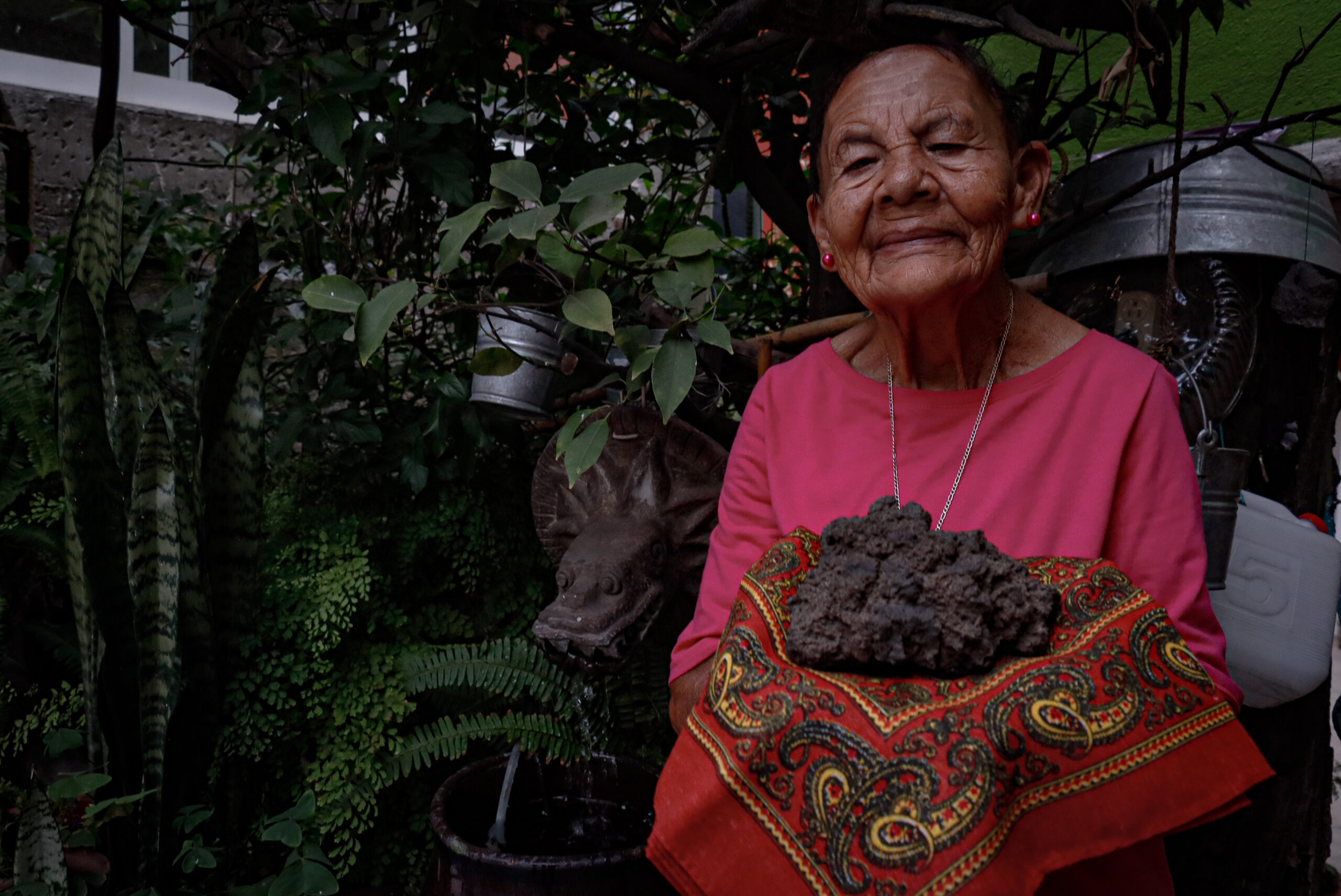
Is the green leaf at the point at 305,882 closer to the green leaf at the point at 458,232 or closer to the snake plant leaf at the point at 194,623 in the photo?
the snake plant leaf at the point at 194,623

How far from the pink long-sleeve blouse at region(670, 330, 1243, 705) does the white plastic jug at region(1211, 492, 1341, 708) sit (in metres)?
0.45

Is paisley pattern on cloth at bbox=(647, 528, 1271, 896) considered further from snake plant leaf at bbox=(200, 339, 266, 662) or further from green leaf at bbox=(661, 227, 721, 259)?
snake plant leaf at bbox=(200, 339, 266, 662)

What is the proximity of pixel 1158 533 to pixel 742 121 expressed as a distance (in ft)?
4.65

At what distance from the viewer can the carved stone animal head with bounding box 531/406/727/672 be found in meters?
1.58

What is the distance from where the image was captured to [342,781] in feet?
6.75

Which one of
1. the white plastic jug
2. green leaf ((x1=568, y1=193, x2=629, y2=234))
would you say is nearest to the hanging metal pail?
the white plastic jug

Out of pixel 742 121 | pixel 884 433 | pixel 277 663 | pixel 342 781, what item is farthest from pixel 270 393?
pixel 884 433

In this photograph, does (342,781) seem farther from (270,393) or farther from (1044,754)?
(1044,754)

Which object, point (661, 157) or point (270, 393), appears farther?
point (270, 393)

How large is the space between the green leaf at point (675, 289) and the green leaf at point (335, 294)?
0.51 meters

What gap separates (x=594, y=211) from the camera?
4.96ft

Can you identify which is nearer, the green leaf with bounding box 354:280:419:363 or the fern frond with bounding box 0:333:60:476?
the green leaf with bounding box 354:280:419:363

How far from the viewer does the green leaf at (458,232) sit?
57.2 inches

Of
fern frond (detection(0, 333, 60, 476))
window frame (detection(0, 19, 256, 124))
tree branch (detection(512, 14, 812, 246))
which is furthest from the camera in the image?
window frame (detection(0, 19, 256, 124))
